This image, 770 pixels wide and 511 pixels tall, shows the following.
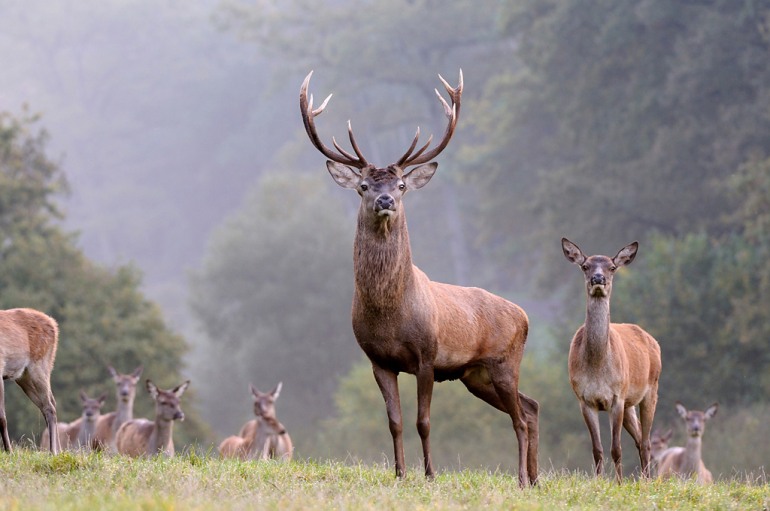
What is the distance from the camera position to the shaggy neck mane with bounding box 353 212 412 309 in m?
9.13

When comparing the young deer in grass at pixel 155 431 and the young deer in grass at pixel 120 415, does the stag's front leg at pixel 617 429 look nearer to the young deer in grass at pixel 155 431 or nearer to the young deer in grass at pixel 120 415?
the young deer in grass at pixel 155 431

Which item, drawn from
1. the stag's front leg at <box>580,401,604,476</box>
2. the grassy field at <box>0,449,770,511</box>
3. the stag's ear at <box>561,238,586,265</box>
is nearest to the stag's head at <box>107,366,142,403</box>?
the grassy field at <box>0,449,770,511</box>

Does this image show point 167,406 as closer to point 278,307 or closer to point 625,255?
point 625,255

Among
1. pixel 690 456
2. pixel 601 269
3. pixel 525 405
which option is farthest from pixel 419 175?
pixel 690 456

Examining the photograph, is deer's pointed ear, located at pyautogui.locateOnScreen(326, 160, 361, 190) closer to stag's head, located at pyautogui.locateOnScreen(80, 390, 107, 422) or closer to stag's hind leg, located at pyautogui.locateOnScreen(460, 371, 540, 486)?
stag's hind leg, located at pyautogui.locateOnScreen(460, 371, 540, 486)

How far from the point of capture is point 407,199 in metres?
53.1

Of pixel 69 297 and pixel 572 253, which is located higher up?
pixel 69 297

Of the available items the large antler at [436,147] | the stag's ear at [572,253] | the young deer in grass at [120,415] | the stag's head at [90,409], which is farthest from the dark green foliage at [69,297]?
the large antler at [436,147]

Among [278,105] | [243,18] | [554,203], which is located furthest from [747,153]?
[278,105]

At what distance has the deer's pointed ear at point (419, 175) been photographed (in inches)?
382

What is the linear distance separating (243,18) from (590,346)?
4600 centimetres

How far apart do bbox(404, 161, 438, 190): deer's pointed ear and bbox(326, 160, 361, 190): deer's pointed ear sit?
15.2 inches

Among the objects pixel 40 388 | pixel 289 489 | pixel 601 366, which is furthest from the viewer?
pixel 40 388

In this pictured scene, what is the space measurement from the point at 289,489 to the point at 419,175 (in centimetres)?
269
